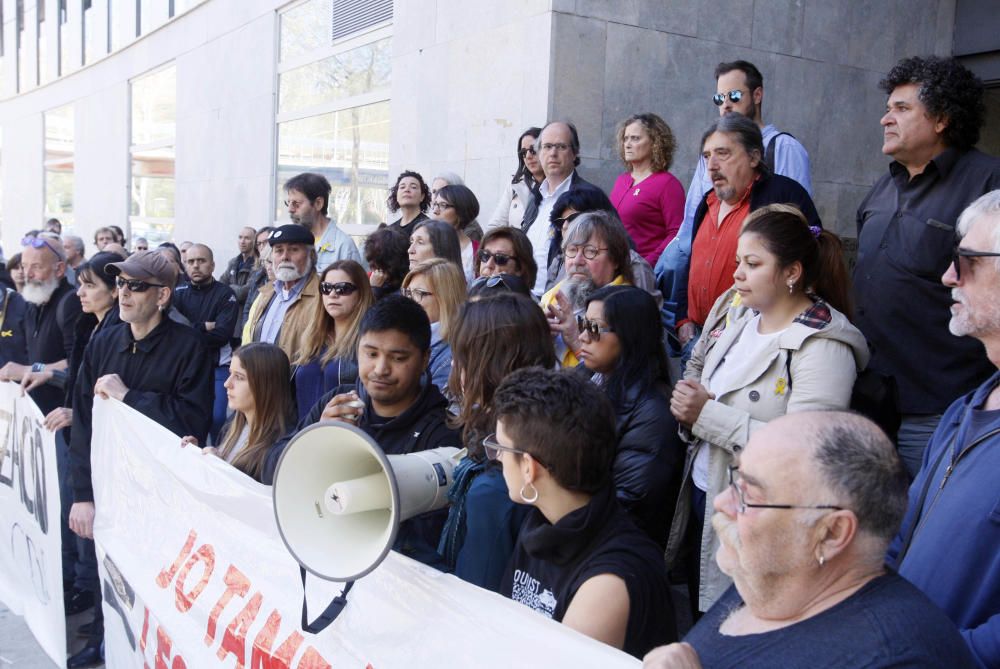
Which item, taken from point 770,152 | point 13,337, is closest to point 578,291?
point 770,152

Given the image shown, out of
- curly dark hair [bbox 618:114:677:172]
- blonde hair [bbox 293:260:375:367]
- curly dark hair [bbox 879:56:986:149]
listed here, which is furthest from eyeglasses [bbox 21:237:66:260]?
curly dark hair [bbox 879:56:986:149]

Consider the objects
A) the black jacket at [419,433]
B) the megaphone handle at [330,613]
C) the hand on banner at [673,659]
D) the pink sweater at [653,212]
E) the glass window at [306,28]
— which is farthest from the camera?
the glass window at [306,28]

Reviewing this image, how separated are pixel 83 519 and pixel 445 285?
81.0 inches

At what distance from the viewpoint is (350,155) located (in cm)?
1055

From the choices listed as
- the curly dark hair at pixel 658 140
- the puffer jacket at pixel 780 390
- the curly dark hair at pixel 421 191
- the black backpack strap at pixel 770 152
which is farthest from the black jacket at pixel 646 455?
the curly dark hair at pixel 421 191

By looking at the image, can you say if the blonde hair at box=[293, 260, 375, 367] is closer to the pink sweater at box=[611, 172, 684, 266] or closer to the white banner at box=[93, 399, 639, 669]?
the white banner at box=[93, 399, 639, 669]

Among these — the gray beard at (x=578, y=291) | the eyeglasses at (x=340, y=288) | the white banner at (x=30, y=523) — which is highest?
the gray beard at (x=578, y=291)

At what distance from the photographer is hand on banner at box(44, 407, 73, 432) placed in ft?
15.1

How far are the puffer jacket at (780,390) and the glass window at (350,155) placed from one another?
712 cm

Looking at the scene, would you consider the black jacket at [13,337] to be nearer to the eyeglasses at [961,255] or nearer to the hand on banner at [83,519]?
the hand on banner at [83,519]

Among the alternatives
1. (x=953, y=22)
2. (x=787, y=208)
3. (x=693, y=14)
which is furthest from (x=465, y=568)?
(x=953, y=22)

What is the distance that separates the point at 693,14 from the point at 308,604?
588cm

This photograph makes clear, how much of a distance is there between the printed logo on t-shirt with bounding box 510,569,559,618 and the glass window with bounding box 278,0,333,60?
9.87m

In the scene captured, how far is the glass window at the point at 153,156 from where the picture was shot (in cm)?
1652
